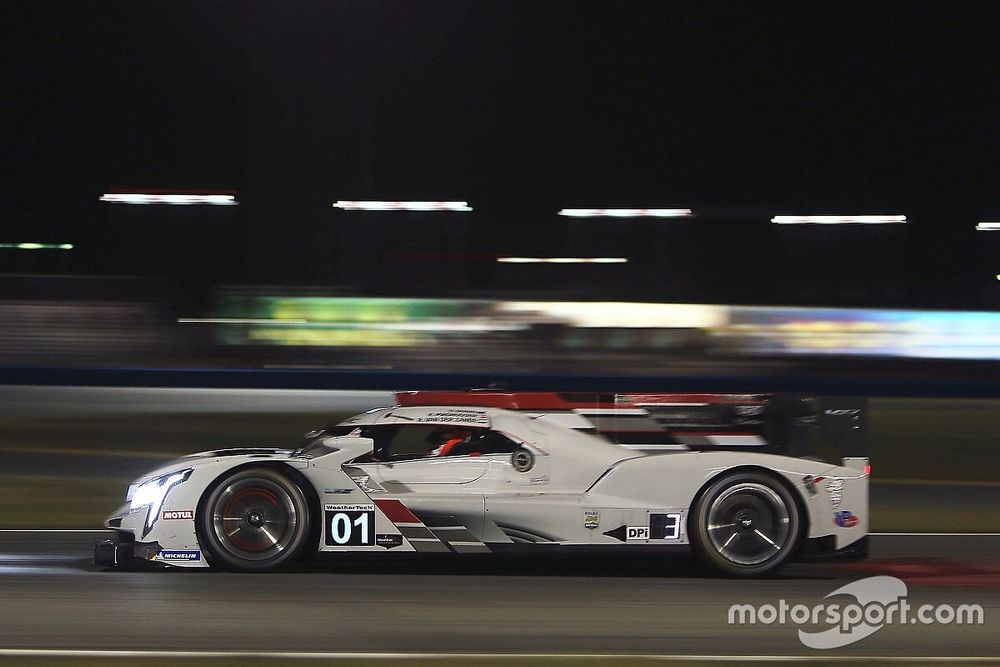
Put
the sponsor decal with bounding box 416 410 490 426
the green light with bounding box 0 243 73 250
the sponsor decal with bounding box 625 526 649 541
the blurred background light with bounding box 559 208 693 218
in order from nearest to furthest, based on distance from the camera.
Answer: the sponsor decal with bounding box 625 526 649 541 → the sponsor decal with bounding box 416 410 490 426 → the green light with bounding box 0 243 73 250 → the blurred background light with bounding box 559 208 693 218

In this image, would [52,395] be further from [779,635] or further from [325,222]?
[779,635]

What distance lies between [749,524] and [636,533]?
0.68m

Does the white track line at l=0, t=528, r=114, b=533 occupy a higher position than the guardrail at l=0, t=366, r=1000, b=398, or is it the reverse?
the guardrail at l=0, t=366, r=1000, b=398

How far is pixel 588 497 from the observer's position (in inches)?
262

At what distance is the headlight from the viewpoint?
21.5 ft

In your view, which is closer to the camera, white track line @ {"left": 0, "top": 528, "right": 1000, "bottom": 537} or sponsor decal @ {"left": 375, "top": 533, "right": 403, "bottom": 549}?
sponsor decal @ {"left": 375, "top": 533, "right": 403, "bottom": 549}

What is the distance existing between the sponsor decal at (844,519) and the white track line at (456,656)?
1801mm

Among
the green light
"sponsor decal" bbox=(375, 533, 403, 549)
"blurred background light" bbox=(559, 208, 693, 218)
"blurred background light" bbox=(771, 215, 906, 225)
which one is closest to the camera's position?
"sponsor decal" bbox=(375, 533, 403, 549)

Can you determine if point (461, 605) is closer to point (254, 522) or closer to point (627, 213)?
point (254, 522)

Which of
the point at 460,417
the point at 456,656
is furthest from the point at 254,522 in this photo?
the point at 456,656

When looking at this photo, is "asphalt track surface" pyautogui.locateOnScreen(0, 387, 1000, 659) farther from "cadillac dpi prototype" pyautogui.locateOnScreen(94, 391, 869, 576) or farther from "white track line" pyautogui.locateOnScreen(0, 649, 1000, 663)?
"cadillac dpi prototype" pyautogui.locateOnScreen(94, 391, 869, 576)

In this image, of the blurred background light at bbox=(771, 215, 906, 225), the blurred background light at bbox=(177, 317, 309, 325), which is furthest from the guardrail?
the blurred background light at bbox=(771, 215, 906, 225)

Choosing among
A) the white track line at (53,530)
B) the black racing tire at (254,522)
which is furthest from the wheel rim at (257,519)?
the white track line at (53,530)

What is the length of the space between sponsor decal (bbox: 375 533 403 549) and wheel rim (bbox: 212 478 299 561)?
48 centimetres
